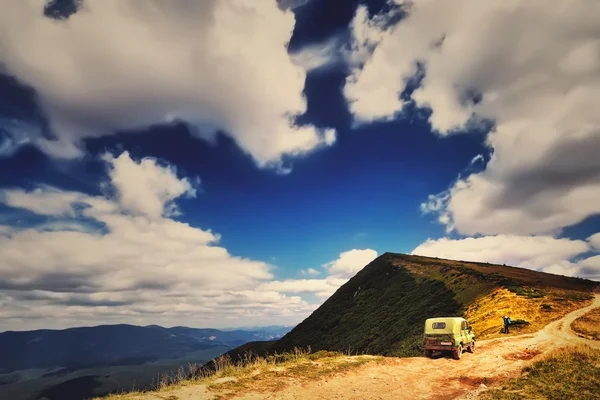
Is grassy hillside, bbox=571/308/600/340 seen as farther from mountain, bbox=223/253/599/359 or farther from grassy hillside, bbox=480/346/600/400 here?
grassy hillside, bbox=480/346/600/400

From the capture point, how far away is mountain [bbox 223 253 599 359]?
37941 millimetres

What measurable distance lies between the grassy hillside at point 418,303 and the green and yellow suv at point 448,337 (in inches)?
A: 271

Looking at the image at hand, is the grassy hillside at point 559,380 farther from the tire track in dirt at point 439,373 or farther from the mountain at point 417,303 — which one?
the mountain at point 417,303

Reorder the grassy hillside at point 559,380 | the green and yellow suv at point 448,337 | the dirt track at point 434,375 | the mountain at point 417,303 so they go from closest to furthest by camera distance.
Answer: the grassy hillside at point 559,380, the dirt track at point 434,375, the green and yellow suv at point 448,337, the mountain at point 417,303

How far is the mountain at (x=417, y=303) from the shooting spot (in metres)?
37.9

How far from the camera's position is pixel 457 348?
24359mm

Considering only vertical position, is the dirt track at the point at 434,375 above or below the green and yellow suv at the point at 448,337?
below

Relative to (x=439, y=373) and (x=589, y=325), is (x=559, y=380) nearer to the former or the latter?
(x=439, y=373)

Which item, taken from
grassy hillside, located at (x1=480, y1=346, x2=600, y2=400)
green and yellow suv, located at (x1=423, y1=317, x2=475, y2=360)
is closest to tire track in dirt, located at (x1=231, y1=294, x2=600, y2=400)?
green and yellow suv, located at (x1=423, y1=317, x2=475, y2=360)

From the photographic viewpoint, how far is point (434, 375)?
67.7 ft

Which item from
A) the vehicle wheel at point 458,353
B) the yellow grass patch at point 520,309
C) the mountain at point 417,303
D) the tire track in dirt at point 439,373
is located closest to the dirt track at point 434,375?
the tire track in dirt at point 439,373

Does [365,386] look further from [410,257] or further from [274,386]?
[410,257]

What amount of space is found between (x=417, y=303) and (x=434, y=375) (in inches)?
1643

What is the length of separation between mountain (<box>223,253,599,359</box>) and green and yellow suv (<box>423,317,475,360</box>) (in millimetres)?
7119
